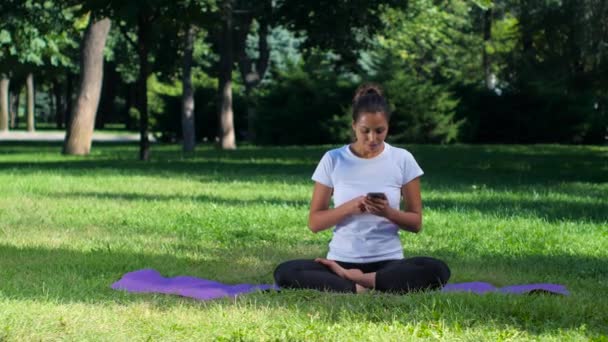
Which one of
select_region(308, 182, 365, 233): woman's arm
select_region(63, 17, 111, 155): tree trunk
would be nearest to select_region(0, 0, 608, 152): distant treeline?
select_region(63, 17, 111, 155): tree trunk

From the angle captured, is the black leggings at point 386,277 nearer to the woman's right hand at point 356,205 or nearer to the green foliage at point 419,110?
the woman's right hand at point 356,205

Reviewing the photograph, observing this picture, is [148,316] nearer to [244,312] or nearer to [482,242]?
[244,312]

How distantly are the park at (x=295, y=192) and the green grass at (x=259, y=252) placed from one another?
1.1 inches

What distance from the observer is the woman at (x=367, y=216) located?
7664mm

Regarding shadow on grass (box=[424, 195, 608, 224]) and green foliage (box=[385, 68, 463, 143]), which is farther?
Result: green foliage (box=[385, 68, 463, 143])

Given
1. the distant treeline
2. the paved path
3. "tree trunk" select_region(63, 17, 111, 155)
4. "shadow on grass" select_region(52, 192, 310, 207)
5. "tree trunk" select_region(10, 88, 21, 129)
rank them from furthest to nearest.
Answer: "tree trunk" select_region(10, 88, 21, 129), the paved path, "tree trunk" select_region(63, 17, 111, 155), the distant treeline, "shadow on grass" select_region(52, 192, 310, 207)

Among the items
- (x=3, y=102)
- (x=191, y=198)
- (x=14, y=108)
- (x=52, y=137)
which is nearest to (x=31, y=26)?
(x=191, y=198)

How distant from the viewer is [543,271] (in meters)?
9.20

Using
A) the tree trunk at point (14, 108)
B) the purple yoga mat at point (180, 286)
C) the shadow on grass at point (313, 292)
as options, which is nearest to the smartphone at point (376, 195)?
the shadow on grass at point (313, 292)

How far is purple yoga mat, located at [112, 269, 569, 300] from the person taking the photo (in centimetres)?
763

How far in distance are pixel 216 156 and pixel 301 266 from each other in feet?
71.9

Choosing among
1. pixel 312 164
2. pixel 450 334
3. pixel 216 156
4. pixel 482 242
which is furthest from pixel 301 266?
pixel 216 156

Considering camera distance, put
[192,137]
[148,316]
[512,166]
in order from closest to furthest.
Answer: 1. [148,316]
2. [512,166]
3. [192,137]

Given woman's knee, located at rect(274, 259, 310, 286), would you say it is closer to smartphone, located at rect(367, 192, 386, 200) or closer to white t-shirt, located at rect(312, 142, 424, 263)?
white t-shirt, located at rect(312, 142, 424, 263)
